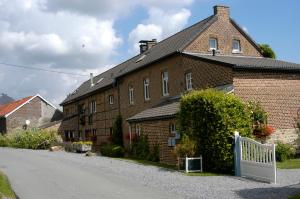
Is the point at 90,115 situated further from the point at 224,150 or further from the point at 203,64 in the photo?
the point at 224,150

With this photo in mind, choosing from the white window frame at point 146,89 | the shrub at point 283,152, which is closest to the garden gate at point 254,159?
the shrub at point 283,152

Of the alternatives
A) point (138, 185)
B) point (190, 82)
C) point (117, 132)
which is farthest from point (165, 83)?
point (138, 185)

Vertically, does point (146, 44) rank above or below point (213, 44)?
above

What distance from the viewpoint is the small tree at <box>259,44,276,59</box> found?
35.6m

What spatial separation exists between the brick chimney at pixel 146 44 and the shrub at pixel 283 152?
21009 millimetres

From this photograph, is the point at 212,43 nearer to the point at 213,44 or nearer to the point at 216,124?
the point at 213,44

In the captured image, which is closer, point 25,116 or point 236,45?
point 236,45

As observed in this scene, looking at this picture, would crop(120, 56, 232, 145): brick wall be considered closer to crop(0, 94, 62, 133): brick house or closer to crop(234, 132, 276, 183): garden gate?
crop(234, 132, 276, 183): garden gate

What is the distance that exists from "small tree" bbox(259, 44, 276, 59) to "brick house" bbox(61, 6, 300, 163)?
146 inches

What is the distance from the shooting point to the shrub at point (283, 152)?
68.6ft

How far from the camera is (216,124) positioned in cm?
1747

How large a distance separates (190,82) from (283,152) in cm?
761

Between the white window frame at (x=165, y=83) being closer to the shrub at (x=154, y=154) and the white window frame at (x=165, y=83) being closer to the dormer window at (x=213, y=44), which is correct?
the dormer window at (x=213, y=44)

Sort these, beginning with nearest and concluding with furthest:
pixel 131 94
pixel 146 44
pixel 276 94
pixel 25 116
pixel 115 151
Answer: pixel 276 94
pixel 115 151
pixel 131 94
pixel 146 44
pixel 25 116
